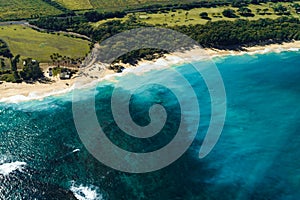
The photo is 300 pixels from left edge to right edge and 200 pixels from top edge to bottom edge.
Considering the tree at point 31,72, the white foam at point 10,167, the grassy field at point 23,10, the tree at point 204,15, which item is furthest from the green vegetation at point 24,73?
the tree at point 204,15

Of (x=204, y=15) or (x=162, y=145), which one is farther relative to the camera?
(x=204, y=15)

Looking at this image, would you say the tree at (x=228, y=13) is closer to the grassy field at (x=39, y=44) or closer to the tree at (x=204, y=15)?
the tree at (x=204, y=15)

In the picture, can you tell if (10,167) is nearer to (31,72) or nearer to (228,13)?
(31,72)

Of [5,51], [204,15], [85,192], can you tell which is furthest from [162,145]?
[204,15]

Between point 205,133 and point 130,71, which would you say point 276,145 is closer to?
point 205,133

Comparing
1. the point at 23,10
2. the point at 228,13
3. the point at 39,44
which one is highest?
the point at 228,13
